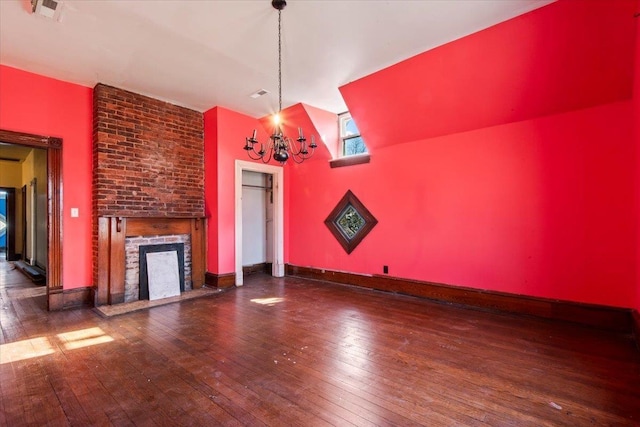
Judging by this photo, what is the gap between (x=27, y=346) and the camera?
2.77 meters

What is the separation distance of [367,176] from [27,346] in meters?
4.45

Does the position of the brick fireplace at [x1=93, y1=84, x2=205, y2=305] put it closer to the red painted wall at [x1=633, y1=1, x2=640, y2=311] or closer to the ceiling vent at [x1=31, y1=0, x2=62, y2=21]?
the ceiling vent at [x1=31, y1=0, x2=62, y2=21]

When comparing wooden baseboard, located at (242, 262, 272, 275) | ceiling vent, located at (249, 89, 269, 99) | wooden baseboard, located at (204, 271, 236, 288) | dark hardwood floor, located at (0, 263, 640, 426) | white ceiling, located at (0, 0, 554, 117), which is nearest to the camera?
dark hardwood floor, located at (0, 263, 640, 426)

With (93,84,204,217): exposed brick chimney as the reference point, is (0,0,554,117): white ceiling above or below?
above

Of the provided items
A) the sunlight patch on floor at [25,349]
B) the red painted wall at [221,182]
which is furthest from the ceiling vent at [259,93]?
the sunlight patch on floor at [25,349]

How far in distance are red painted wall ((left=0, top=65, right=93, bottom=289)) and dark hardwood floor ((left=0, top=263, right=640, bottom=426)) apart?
0.78 metres

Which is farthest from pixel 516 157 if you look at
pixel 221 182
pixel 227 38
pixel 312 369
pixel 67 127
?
pixel 67 127

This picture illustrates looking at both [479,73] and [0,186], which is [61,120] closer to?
[479,73]

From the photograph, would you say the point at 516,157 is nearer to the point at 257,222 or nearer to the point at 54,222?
the point at 257,222

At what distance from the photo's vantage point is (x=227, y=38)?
3.06 m

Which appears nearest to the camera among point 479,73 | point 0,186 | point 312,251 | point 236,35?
point 236,35

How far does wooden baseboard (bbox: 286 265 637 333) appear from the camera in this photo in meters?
3.07

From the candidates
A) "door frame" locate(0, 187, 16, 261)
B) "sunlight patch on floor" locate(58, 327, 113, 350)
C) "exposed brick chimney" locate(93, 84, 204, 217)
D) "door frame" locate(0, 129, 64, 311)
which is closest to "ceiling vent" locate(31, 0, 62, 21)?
"exposed brick chimney" locate(93, 84, 204, 217)

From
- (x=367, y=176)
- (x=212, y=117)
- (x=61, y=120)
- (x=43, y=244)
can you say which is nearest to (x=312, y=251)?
(x=367, y=176)
